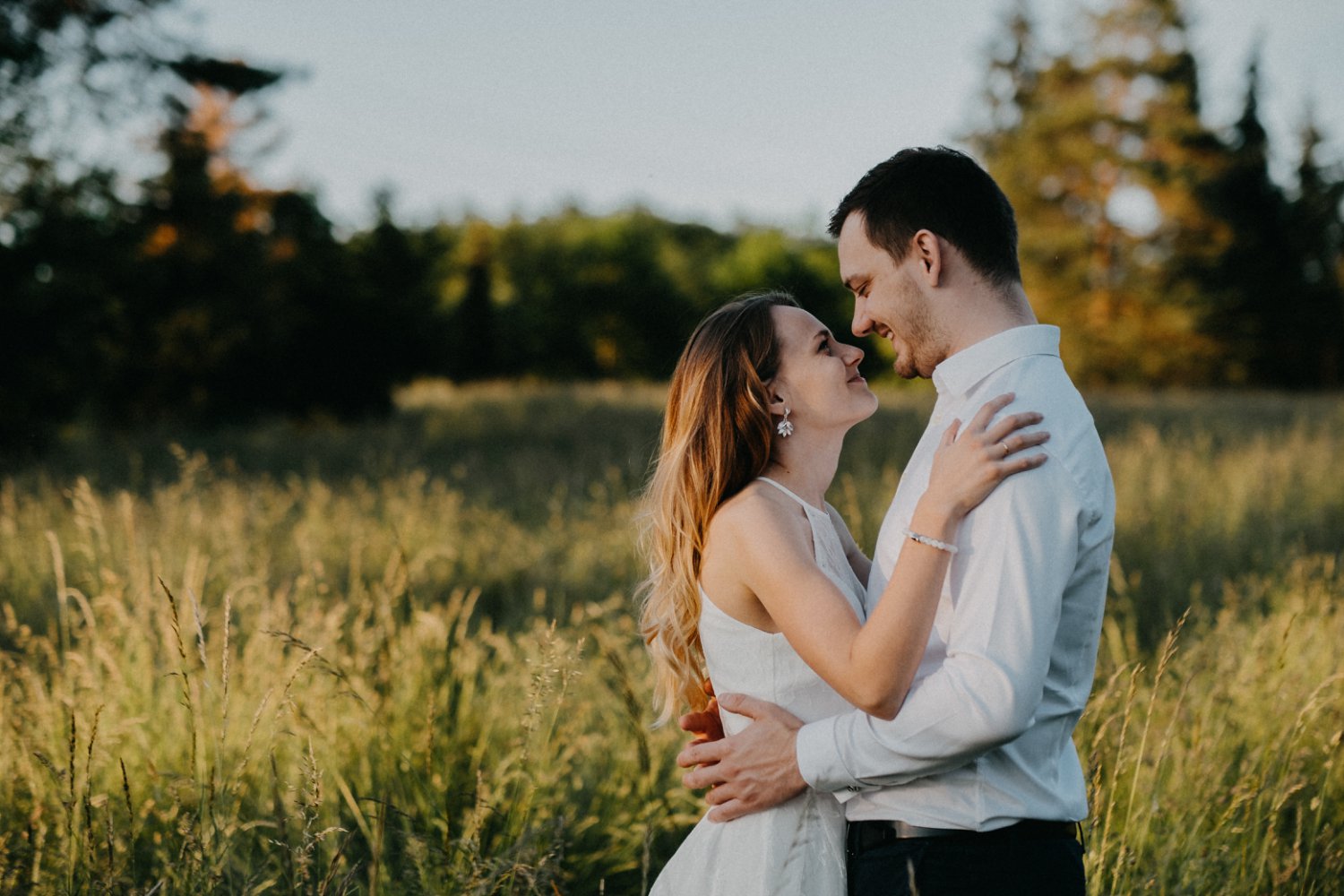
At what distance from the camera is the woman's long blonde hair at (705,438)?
2.12m

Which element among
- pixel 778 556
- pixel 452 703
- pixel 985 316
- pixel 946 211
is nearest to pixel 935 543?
pixel 778 556

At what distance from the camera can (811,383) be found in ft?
7.15

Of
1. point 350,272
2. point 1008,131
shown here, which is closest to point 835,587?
point 350,272

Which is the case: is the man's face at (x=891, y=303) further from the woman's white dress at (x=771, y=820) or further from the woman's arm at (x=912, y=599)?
the woman's white dress at (x=771, y=820)

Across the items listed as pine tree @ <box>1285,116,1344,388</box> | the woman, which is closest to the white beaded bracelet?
the woman

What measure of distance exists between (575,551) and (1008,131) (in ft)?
134

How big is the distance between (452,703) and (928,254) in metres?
2.90

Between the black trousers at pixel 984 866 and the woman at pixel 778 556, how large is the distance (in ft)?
0.80

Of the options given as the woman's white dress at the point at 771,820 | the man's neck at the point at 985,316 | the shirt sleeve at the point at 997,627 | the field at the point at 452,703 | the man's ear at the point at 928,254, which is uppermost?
the man's ear at the point at 928,254

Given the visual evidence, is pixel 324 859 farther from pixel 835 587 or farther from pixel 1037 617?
pixel 1037 617

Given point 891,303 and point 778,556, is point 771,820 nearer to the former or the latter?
point 778,556

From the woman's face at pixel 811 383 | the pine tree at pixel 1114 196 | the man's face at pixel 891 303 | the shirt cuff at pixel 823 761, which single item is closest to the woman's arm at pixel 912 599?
the shirt cuff at pixel 823 761

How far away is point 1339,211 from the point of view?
4062 centimetres

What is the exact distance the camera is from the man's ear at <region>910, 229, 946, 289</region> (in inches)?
70.9
